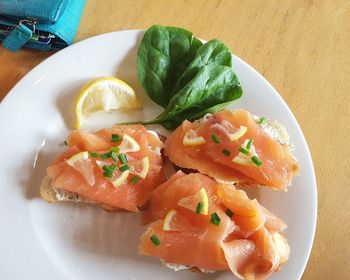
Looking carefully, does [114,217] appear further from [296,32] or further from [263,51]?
[296,32]

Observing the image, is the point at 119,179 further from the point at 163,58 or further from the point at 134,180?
the point at 163,58

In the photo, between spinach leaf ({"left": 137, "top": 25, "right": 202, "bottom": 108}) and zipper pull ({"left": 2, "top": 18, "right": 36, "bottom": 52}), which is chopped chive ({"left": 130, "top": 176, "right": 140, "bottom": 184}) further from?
zipper pull ({"left": 2, "top": 18, "right": 36, "bottom": 52})

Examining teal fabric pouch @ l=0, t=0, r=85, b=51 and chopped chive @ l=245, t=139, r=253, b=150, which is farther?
teal fabric pouch @ l=0, t=0, r=85, b=51

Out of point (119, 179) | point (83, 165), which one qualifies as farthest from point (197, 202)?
point (83, 165)

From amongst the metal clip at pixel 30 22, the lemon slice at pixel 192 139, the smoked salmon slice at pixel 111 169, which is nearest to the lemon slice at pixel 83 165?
the smoked salmon slice at pixel 111 169

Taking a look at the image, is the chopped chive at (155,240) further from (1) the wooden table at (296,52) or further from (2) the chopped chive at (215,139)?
(1) the wooden table at (296,52)

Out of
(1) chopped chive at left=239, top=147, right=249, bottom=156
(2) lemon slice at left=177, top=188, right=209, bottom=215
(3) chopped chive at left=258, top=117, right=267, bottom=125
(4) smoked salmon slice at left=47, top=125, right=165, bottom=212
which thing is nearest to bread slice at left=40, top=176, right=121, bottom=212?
(4) smoked salmon slice at left=47, top=125, right=165, bottom=212

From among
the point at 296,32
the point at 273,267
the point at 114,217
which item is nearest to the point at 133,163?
the point at 114,217
